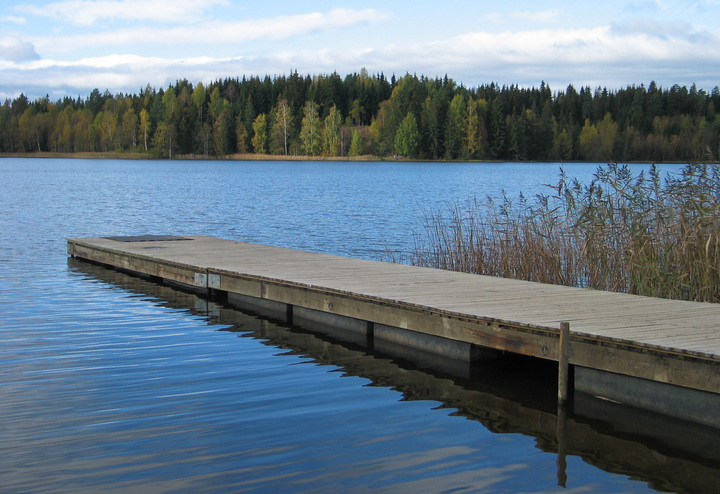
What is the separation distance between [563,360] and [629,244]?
3.80 m

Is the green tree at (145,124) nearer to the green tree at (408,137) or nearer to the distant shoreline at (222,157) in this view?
the distant shoreline at (222,157)

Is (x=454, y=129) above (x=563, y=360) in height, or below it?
above

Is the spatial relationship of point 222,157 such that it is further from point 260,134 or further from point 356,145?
point 356,145

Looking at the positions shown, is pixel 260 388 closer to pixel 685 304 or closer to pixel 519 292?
pixel 519 292

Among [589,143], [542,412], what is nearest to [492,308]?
[542,412]

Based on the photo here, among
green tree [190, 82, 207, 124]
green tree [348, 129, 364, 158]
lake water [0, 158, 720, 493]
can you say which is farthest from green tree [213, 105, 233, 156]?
lake water [0, 158, 720, 493]

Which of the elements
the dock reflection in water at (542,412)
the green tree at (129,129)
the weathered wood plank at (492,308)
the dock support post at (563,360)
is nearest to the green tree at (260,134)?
the green tree at (129,129)

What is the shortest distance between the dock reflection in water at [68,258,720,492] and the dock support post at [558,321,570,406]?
0.13m

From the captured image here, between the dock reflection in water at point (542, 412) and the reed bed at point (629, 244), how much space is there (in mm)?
2480

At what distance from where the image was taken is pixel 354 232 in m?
19.9

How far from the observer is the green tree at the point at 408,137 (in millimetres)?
88250

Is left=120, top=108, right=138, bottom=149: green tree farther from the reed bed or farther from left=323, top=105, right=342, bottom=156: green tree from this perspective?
the reed bed

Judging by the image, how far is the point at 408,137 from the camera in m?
88.9

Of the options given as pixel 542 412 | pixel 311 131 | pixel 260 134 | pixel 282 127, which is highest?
pixel 282 127
